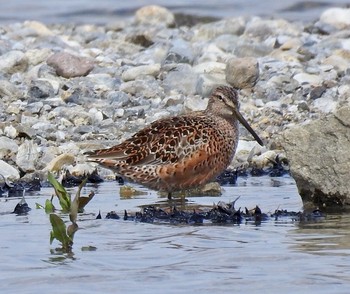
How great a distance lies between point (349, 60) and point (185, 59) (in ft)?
6.70

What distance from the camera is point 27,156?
34.4ft

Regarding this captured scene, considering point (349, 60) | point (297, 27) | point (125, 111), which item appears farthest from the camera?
point (297, 27)

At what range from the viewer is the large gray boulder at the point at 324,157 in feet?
27.7

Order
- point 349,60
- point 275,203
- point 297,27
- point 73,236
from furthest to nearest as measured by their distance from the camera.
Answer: point 297,27 < point 349,60 < point 275,203 < point 73,236

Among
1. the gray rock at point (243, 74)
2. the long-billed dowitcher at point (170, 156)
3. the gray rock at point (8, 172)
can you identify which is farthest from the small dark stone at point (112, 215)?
the gray rock at point (243, 74)

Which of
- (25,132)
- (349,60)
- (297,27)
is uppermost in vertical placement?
(297,27)

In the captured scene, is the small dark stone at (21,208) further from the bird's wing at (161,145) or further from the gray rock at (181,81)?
the gray rock at (181,81)

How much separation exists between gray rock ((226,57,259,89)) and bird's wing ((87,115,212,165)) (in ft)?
12.9

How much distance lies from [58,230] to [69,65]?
7.17m

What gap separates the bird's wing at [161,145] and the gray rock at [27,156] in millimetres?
951

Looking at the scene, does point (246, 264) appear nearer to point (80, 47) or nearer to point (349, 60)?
point (349, 60)

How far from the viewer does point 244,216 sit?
27.5 feet

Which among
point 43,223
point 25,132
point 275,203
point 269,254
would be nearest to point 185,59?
point 25,132

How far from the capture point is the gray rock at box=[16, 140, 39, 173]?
10391mm
